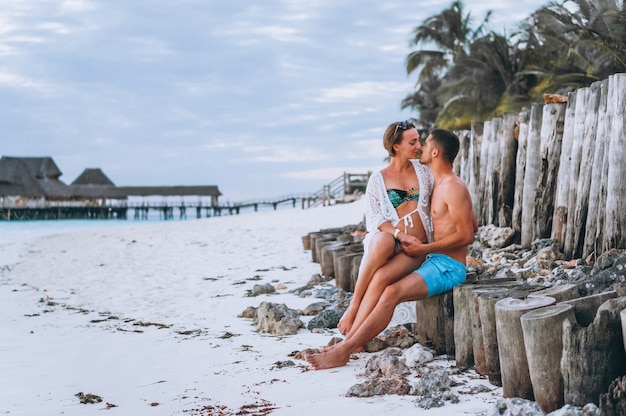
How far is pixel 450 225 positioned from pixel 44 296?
294 inches

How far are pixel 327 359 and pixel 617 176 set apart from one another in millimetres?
3534

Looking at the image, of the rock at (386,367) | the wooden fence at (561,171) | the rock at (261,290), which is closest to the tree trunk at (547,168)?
the wooden fence at (561,171)

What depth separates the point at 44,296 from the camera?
9.98m

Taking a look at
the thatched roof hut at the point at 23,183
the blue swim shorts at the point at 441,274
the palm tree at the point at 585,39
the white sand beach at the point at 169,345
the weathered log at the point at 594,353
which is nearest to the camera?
the weathered log at the point at 594,353

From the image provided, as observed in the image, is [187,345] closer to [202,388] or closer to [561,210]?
[202,388]

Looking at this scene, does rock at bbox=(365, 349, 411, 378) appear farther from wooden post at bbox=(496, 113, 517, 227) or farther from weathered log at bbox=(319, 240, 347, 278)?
wooden post at bbox=(496, 113, 517, 227)

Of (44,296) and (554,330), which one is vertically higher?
(554,330)

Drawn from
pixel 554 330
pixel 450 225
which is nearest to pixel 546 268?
pixel 450 225

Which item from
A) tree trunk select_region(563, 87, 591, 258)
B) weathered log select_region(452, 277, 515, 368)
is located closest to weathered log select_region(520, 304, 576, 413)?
weathered log select_region(452, 277, 515, 368)

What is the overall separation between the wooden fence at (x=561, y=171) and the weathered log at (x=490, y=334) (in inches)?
114

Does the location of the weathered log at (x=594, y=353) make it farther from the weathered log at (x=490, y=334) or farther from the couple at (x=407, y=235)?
the couple at (x=407, y=235)

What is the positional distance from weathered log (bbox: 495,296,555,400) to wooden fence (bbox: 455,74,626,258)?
309cm

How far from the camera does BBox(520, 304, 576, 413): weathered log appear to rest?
10.9ft

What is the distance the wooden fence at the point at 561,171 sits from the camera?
6.26 metres
